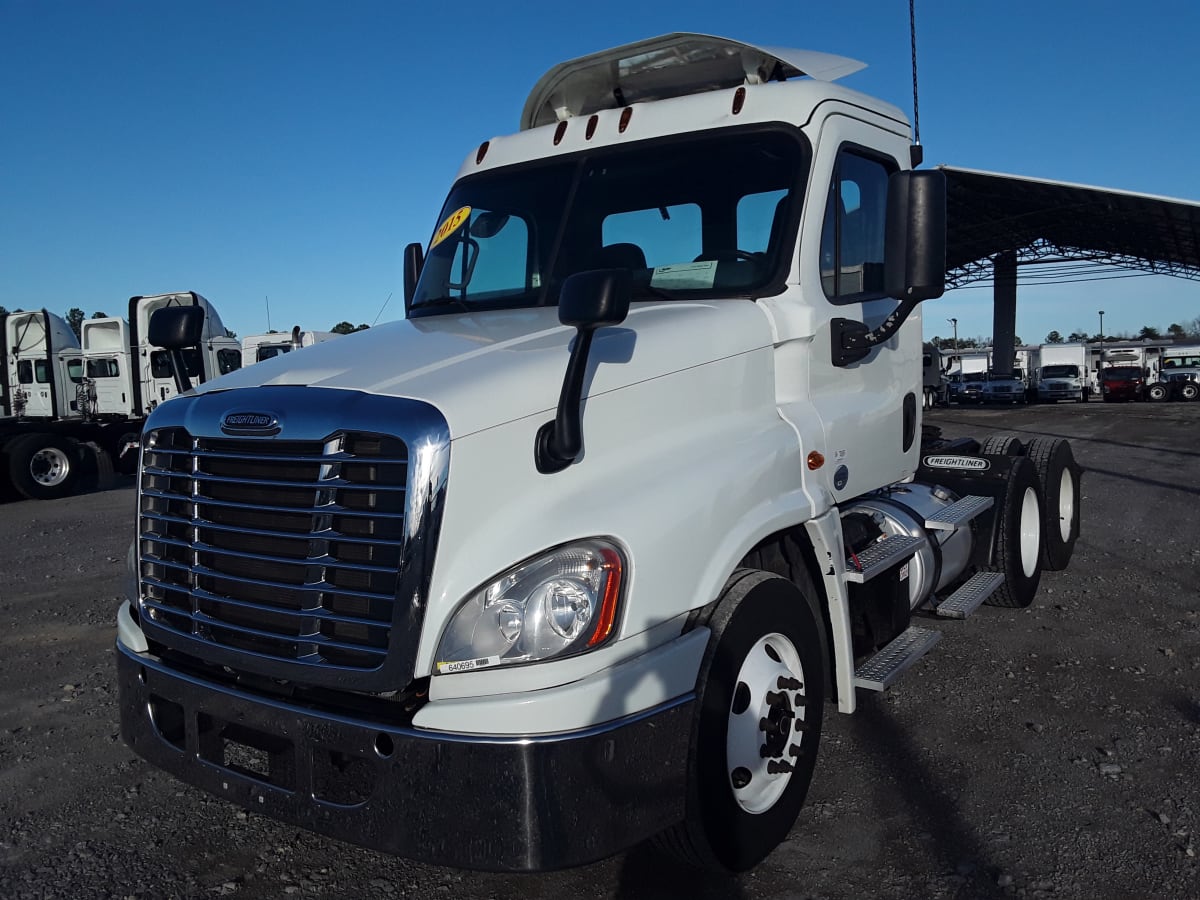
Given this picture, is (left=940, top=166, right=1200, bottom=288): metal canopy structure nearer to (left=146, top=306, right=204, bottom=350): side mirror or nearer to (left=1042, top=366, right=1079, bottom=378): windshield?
(left=1042, top=366, right=1079, bottom=378): windshield

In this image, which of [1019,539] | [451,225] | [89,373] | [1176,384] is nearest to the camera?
[451,225]

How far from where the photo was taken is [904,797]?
3.73 meters

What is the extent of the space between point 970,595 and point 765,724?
8.78 ft

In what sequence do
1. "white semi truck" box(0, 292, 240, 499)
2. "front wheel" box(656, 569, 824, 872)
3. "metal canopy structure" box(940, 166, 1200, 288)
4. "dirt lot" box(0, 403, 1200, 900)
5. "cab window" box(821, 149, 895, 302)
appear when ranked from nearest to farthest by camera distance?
"front wheel" box(656, 569, 824, 872), "dirt lot" box(0, 403, 1200, 900), "cab window" box(821, 149, 895, 302), "white semi truck" box(0, 292, 240, 499), "metal canopy structure" box(940, 166, 1200, 288)

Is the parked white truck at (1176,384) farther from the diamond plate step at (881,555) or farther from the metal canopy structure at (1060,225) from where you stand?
the diamond plate step at (881,555)

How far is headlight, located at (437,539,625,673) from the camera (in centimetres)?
253

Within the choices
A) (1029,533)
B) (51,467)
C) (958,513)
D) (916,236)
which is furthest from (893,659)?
(51,467)

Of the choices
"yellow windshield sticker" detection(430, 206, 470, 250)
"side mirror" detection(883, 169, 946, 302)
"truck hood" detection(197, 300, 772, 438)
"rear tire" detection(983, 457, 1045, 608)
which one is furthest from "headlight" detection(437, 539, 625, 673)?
"rear tire" detection(983, 457, 1045, 608)

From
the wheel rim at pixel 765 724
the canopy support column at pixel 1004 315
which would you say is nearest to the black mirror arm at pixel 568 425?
the wheel rim at pixel 765 724

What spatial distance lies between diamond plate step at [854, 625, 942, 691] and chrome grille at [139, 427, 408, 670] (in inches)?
79.8

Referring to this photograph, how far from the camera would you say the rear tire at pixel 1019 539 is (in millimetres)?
6008

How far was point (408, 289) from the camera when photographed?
202 inches

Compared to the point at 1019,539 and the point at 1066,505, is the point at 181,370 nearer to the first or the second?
the point at 1019,539

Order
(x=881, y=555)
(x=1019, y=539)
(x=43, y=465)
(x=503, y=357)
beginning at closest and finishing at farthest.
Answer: (x=503, y=357) → (x=881, y=555) → (x=1019, y=539) → (x=43, y=465)
